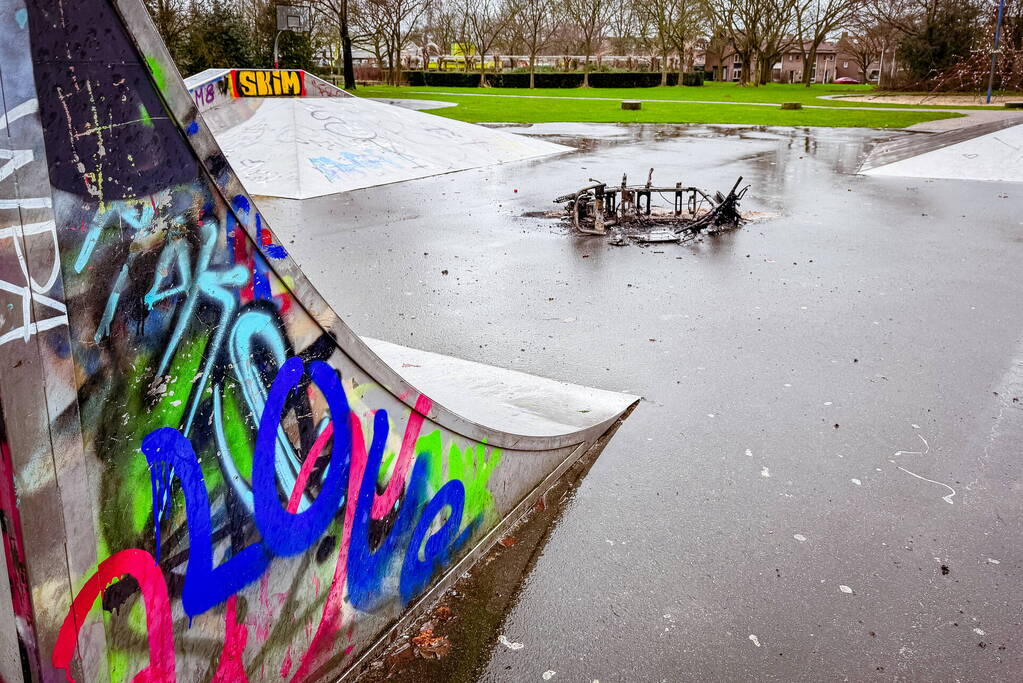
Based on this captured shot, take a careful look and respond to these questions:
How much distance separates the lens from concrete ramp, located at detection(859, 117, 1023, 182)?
1755 cm

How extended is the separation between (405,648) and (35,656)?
1492 mm

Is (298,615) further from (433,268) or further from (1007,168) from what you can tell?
(1007,168)

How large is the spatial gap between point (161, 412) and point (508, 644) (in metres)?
1.74

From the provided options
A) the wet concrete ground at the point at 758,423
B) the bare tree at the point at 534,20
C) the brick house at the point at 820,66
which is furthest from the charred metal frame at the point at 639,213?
the brick house at the point at 820,66

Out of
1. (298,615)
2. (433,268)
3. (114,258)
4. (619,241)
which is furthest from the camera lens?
(619,241)

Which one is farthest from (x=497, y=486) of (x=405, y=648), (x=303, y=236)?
(x=303, y=236)

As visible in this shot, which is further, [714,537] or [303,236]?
[303,236]

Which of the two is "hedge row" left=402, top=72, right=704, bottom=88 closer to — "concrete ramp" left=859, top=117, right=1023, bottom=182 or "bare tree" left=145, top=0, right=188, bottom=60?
"bare tree" left=145, top=0, right=188, bottom=60

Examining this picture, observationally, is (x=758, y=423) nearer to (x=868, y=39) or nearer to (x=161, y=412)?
(x=161, y=412)

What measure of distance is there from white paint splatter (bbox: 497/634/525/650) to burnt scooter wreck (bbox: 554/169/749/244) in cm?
827

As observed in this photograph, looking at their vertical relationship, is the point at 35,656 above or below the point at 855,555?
above

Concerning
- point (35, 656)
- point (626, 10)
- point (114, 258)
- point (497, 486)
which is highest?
point (626, 10)

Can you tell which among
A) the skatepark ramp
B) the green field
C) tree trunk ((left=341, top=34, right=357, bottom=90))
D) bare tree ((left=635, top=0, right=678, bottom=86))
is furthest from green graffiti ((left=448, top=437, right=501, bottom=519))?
bare tree ((left=635, top=0, right=678, bottom=86))

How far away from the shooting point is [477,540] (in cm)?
396
